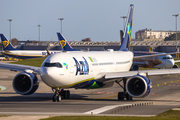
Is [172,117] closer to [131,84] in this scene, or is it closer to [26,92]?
[131,84]

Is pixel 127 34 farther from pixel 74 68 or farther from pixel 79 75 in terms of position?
pixel 74 68

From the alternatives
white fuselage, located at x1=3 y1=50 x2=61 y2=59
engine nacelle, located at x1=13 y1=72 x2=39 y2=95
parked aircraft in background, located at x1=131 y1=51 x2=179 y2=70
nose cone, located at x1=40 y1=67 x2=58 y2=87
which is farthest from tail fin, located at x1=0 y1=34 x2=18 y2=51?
nose cone, located at x1=40 y1=67 x2=58 y2=87

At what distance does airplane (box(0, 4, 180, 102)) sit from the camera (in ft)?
84.2

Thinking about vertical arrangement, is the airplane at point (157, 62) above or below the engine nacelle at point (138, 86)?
above

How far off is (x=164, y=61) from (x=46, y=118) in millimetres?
56325

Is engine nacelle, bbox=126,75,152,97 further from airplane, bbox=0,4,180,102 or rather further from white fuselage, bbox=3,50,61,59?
white fuselage, bbox=3,50,61,59

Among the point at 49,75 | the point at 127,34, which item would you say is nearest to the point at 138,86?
the point at 49,75

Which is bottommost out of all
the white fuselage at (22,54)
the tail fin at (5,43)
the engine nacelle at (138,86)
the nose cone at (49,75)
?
the engine nacelle at (138,86)

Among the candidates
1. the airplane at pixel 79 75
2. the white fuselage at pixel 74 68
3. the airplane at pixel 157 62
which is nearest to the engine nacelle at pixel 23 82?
the airplane at pixel 79 75

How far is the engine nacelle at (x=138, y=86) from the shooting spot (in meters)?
27.4

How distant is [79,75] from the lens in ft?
90.3

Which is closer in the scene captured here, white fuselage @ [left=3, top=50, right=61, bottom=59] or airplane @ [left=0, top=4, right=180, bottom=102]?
airplane @ [left=0, top=4, right=180, bottom=102]

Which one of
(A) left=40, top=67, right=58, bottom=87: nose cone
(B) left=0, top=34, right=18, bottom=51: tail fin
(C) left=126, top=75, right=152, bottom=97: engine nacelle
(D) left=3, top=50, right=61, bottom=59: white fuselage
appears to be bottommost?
(C) left=126, top=75, right=152, bottom=97: engine nacelle

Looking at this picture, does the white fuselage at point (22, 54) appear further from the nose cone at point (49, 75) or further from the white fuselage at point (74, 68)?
the nose cone at point (49, 75)
